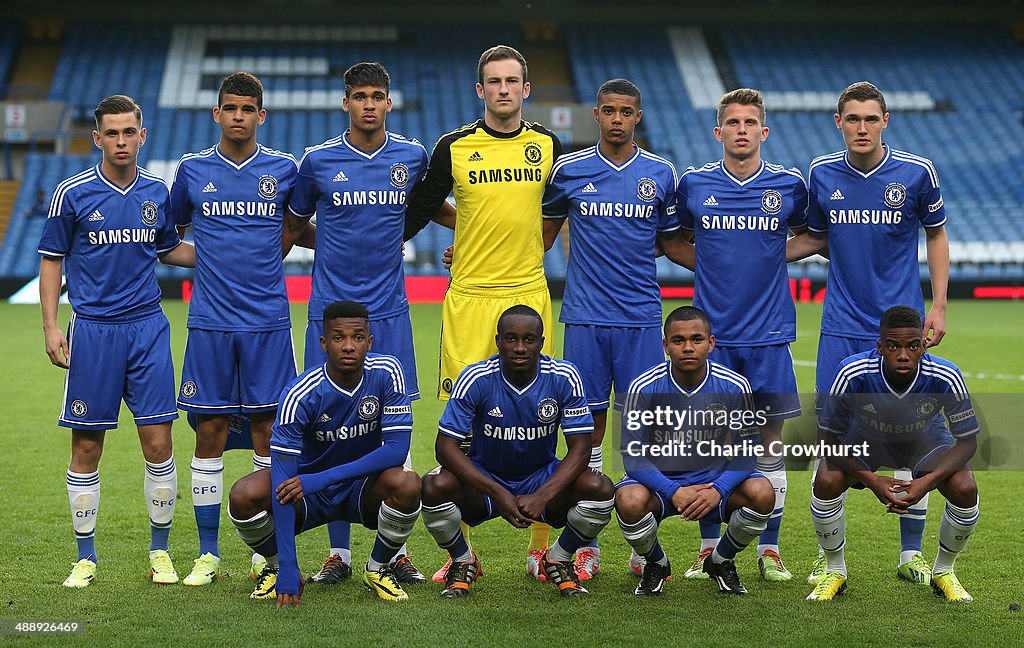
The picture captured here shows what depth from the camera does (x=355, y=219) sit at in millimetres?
5039

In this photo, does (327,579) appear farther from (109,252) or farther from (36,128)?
(36,128)

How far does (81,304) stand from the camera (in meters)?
4.82

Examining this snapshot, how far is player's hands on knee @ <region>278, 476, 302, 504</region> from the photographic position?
4367 millimetres

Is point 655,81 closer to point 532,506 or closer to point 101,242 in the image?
point 101,242

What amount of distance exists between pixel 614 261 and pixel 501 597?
1.53m

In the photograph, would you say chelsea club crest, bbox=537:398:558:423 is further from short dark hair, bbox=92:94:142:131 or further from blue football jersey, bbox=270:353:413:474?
short dark hair, bbox=92:94:142:131

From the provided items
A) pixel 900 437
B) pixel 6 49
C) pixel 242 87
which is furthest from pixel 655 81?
pixel 900 437

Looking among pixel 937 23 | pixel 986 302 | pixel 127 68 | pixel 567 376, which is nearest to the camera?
pixel 567 376

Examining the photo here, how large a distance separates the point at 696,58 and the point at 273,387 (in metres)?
26.0

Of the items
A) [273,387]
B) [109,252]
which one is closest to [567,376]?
[273,387]

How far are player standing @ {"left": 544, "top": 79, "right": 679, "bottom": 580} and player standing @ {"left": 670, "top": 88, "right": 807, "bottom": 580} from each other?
0.23 metres

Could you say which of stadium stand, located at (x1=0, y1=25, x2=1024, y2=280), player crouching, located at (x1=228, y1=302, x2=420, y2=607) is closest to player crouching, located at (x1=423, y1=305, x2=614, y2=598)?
player crouching, located at (x1=228, y1=302, x2=420, y2=607)

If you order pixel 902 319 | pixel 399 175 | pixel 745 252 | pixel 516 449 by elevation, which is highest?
pixel 399 175

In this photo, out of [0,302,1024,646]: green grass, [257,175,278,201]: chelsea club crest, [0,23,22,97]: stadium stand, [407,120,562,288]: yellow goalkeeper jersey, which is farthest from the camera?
[0,23,22,97]: stadium stand
